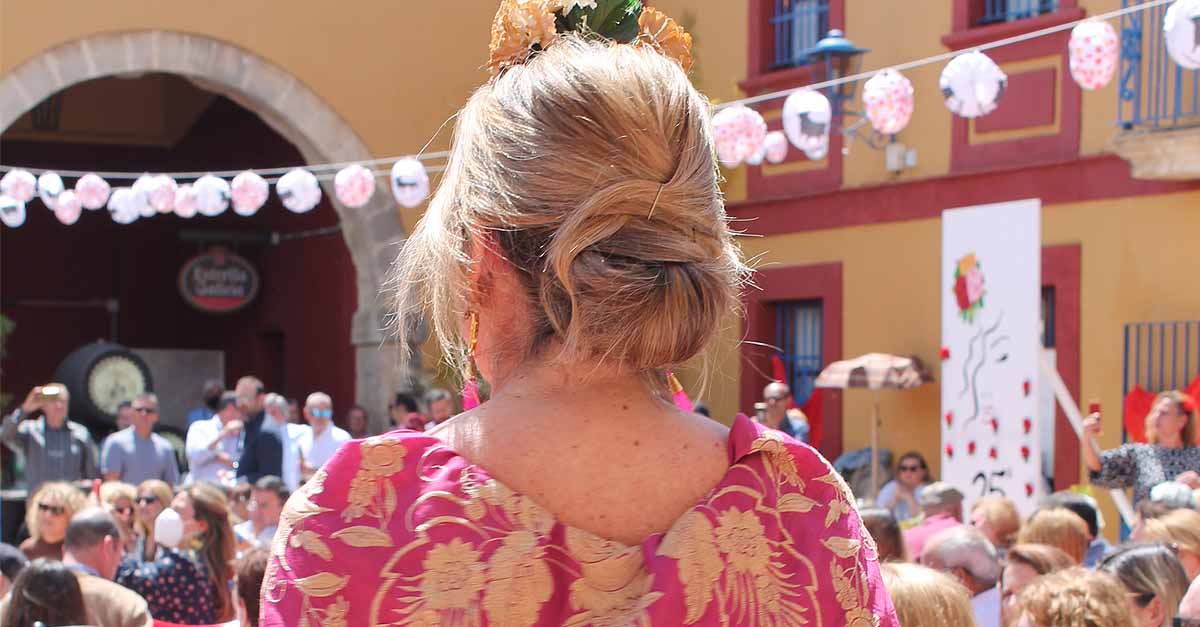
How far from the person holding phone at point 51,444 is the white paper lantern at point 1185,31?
7.73m

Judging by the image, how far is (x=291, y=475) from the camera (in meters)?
10.8

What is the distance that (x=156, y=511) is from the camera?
7.55 meters

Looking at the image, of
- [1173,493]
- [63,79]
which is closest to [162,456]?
[63,79]

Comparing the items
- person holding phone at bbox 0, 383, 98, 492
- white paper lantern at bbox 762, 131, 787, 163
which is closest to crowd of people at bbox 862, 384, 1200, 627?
white paper lantern at bbox 762, 131, 787, 163

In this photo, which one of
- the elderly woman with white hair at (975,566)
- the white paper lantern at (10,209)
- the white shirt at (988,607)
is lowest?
the white shirt at (988,607)

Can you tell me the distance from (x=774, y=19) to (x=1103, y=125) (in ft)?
12.4

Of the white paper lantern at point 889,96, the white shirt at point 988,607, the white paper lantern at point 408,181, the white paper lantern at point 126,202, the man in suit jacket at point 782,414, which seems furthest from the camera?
the white paper lantern at point 126,202

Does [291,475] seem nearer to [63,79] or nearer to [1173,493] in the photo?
[63,79]

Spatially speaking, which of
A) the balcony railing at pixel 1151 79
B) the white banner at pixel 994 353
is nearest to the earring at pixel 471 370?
the white banner at pixel 994 353

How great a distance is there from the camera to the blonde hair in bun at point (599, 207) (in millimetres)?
1413

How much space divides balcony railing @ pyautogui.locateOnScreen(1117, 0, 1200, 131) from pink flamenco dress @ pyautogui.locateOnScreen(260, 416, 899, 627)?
9.14 m

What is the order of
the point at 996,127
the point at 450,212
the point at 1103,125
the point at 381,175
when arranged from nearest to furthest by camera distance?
1. the point at 450,212
2. the point at 1103,125
3. the point at 996,127
4. the point at 381,175

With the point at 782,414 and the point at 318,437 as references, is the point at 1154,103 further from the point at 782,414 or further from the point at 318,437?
the point at 318,437

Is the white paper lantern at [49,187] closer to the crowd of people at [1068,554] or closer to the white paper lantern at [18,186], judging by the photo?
the white paper lantern at [18,186]
